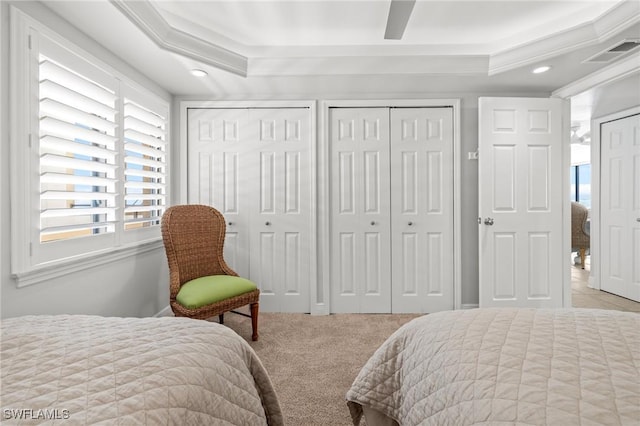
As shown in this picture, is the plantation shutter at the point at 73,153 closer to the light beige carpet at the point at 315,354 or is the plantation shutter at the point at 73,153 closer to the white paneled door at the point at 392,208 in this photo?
the light beige carpet at the point at 315,354

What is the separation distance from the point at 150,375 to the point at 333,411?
1.24 metres

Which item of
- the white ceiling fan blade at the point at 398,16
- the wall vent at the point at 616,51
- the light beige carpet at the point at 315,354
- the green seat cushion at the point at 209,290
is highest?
the wall vent at the point at 616,51

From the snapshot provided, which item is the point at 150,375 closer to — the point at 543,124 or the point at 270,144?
the point at 270,144

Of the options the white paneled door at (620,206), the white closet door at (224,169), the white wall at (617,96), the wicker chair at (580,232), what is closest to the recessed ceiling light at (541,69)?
the white wall at (617,96)

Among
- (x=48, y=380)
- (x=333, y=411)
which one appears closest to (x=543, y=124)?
(x=333, y=411)

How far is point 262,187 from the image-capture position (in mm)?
3287

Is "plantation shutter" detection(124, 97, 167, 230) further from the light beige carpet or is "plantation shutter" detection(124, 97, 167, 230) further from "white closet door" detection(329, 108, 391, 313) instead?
"white closet door" detection(329, 108, 391, 313)

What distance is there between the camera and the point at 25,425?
62cm

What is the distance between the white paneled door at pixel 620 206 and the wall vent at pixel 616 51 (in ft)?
5.94

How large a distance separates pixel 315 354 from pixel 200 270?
3.95 ft

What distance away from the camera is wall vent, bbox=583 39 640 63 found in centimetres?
227

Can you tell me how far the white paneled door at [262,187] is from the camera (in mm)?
3273

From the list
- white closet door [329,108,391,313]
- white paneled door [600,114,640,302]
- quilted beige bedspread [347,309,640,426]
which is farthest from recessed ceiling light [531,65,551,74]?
quilted beige bedspread [347,309,640,426]

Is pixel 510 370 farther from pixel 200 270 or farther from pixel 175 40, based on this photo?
pixel 175 40
